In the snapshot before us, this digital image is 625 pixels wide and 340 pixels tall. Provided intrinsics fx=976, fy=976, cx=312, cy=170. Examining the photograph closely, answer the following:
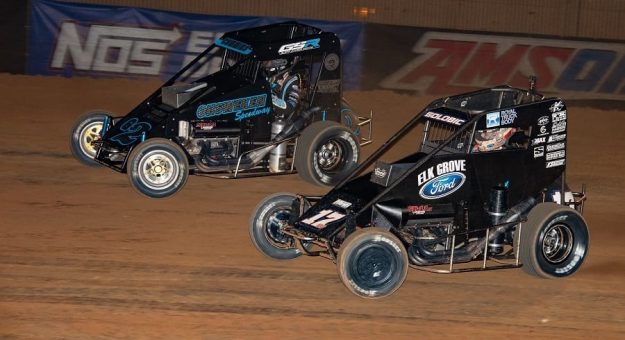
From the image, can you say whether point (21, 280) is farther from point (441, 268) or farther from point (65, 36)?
point (65, 36)

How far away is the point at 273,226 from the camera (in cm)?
931

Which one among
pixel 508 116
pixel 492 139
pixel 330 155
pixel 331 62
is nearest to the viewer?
pixel 508 116

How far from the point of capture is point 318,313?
8.16 m

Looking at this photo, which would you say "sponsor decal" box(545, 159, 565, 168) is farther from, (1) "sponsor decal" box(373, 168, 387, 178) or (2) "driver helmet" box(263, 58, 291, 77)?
(2) "driver helmet" box(263, 58, 291, 77)

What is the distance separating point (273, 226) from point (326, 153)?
3487 millimetres

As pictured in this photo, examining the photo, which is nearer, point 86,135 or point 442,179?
point 442,179

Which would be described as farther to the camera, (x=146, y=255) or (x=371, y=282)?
(x=146, y=255)

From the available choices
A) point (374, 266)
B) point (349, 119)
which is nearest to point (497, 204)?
point (374, 266)

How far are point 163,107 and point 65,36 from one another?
25.6 feet

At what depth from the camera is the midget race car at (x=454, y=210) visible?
8461 mm

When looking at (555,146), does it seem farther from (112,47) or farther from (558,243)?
(112,47)

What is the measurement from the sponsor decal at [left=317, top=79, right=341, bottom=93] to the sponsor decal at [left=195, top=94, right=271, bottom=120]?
0.94m

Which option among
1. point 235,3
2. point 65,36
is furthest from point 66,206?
point 235,3

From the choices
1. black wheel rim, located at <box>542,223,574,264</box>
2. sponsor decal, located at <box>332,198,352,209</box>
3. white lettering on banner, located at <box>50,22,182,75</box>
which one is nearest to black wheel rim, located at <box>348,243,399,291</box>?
sponsor decal, located at <box>332,198,352,209</box>
